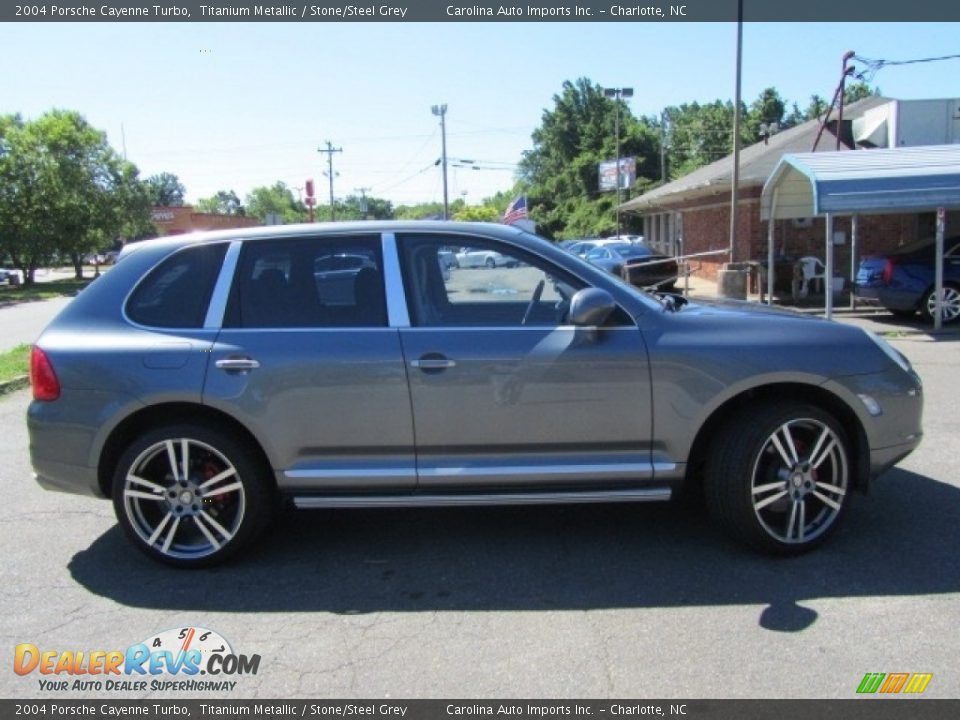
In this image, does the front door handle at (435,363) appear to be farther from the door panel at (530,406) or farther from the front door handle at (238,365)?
the front door handle at (238,365)

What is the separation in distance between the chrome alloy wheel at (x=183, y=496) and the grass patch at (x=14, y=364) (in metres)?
6.70

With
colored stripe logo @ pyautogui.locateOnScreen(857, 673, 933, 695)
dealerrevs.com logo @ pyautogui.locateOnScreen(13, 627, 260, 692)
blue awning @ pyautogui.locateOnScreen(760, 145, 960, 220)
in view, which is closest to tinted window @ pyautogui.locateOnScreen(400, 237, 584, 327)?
dealerrevs.com logo @ pyautogui.locateOnScreen(13, 627, 260, 692)

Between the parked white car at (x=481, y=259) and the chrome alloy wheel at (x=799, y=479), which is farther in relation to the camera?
the parked white car at (x=481, y=259)

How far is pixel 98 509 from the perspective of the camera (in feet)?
16.8

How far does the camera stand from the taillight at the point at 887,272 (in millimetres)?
13297

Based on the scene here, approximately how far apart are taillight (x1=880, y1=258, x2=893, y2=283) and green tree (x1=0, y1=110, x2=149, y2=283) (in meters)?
31.4

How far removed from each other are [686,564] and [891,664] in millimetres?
1102

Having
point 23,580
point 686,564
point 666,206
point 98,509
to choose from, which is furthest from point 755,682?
point 666,206

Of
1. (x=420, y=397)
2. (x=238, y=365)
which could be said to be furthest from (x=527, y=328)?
(x=238, y=365)

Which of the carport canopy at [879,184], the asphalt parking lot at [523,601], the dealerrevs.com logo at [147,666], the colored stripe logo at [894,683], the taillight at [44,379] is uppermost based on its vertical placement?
the carport canopy at [879,184]

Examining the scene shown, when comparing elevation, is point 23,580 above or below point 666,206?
below

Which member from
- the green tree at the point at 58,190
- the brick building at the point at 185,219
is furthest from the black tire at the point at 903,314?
the brick building at the point at 185,219
